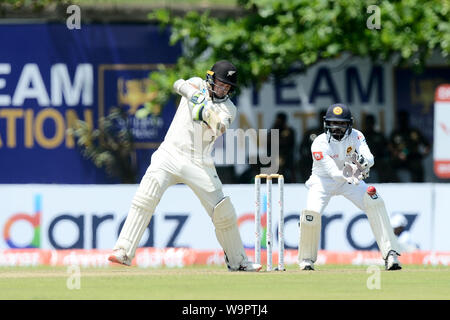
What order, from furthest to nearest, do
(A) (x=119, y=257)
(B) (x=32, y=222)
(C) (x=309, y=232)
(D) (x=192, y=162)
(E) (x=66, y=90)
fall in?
(E) (x=66, y=90) < (B) (x=32, y=222) < (C) (x=309, y=232) < (D) (x=192, y=162) < (A) (x=119, y=257)

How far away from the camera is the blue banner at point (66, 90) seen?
67.8 feet

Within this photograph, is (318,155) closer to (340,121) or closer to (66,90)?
(340,121)

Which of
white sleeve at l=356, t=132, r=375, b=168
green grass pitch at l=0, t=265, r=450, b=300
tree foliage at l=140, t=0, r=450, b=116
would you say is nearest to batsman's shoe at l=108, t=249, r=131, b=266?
green grass pitch at l=0, t=265, r=450, b=300

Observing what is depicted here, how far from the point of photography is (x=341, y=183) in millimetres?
12188

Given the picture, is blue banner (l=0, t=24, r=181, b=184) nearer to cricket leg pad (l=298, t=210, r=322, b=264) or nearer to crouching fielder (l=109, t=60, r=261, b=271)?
cricket leg pad (l=298, t=210, r=322, b=264)

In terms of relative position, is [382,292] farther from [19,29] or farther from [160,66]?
[19,29]

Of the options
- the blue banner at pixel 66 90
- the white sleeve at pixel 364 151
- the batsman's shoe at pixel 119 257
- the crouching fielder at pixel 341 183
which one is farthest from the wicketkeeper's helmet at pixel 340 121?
the blue banner at pixel 66 90

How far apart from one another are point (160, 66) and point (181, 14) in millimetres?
1385

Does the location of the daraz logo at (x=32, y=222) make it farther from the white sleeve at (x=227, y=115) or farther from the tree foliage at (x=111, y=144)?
the white sleeve at (x=227, y=115)

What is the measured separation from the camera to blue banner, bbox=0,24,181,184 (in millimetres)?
20656

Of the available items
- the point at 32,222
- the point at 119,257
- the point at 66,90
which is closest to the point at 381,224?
the point at 119,257

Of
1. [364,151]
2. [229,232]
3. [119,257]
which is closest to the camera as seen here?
[119,257]

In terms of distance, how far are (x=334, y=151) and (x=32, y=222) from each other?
4.97 meters

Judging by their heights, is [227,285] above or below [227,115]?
below
